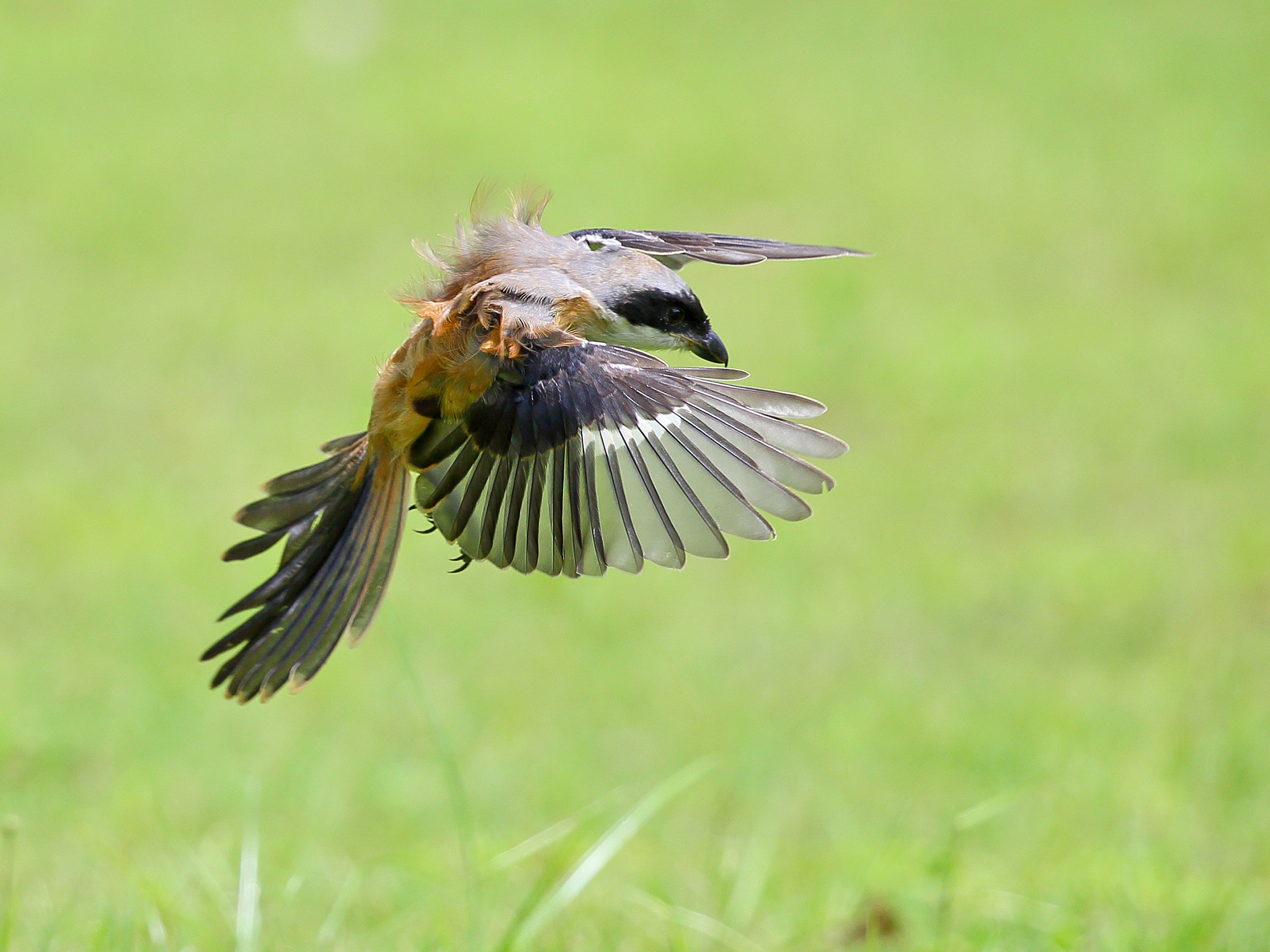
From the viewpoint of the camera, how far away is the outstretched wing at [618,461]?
2.12m

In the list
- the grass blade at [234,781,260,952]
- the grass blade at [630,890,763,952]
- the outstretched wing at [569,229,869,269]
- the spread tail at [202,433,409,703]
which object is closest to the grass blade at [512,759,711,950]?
the grass blade at [630,890,763,952]

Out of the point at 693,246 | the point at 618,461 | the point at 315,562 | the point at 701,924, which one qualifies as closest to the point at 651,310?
the point at 693,246

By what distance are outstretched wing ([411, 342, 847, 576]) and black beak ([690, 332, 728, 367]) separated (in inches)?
13.6

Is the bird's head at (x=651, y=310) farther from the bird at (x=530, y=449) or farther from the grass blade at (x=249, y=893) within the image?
the grass blade at (x=249, y=893)

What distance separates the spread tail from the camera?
2.31 m

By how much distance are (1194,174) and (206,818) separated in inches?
305

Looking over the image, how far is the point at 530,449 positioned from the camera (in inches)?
88.0

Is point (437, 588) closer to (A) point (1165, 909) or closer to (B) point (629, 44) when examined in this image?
(A) point (1165, 909)

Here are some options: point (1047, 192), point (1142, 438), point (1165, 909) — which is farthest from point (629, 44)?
point (1165, 909)

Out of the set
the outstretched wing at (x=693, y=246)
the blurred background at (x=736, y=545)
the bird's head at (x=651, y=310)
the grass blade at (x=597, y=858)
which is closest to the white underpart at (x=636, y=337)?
the bird's head at (x=651, y=310)

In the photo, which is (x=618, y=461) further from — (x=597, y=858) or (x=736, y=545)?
(x=736, y=545)

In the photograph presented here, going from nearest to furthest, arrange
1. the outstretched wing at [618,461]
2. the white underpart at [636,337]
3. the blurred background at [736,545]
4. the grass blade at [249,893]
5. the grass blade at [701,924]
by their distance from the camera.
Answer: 1. the outstretched wing at [618,461]
2. the grass blade at [249,893]
3. the grass blade at [701,924]
4. the white underpart at [636,337]
5. the blurred background at [736,545]

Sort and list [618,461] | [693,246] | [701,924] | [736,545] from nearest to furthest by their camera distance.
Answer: [618,461]
[701,924]
[693,246]
[736,545]

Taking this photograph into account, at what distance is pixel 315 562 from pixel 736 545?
3.88m
